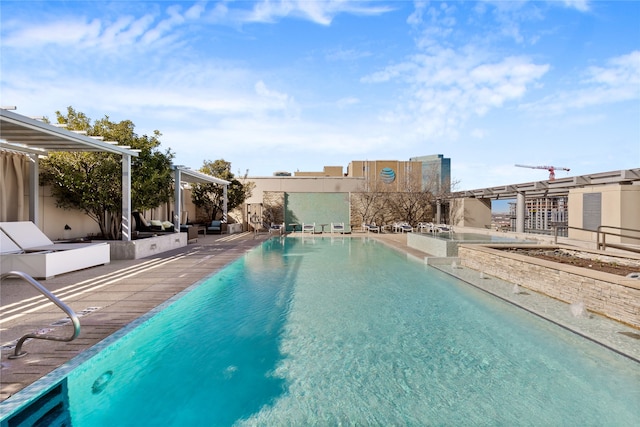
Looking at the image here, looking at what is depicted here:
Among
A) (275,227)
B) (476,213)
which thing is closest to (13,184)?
(275,227)

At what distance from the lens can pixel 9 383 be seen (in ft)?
8.48

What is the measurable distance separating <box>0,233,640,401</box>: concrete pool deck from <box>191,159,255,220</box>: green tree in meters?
11.7

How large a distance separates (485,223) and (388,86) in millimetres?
9494

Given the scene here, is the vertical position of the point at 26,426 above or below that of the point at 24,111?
below

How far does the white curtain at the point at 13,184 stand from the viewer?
8.34 metres

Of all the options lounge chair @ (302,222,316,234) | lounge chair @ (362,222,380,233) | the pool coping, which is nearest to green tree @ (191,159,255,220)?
lounge chair @ (302,222,316,234)

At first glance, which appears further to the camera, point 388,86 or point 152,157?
point 388,86

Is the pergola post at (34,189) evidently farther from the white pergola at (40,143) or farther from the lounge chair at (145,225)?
the lounge chair at (145,225)

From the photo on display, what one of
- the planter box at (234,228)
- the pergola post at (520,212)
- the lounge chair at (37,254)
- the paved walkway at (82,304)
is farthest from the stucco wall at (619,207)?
the planter box at (234,228)

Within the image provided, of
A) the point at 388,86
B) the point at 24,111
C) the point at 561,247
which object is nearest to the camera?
the point at 24,111

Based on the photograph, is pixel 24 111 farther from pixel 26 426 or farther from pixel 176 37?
pixel 26 426

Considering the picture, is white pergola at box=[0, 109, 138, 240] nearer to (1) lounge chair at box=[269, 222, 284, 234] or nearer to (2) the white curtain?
(2) the white curtain

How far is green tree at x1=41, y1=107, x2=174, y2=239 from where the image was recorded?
8805mm

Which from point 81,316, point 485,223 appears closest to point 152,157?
point 81,316
